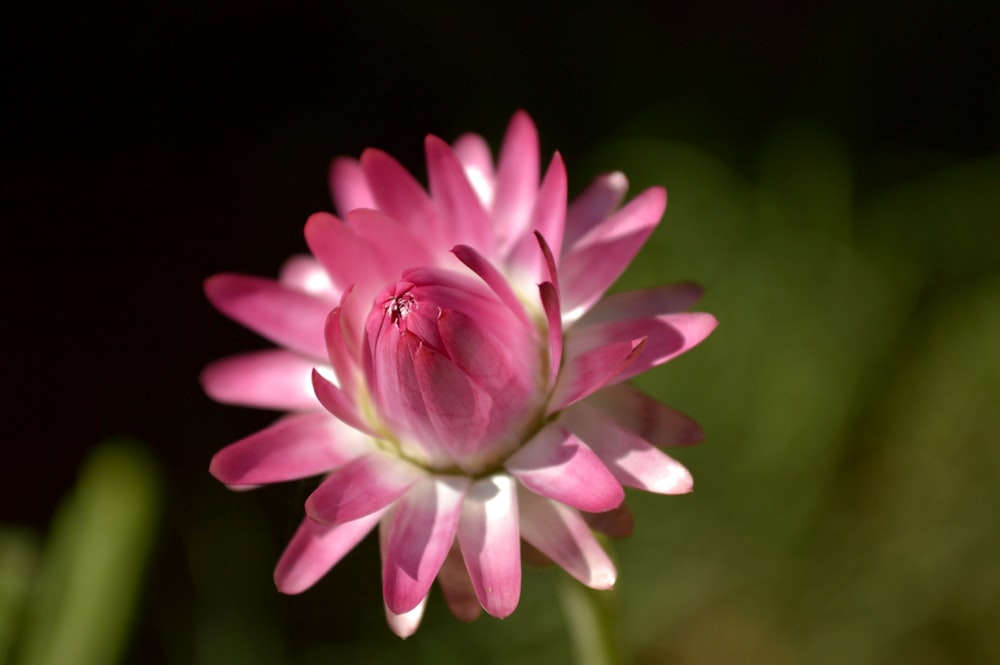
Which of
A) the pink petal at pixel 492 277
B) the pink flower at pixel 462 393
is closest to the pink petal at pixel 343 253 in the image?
the pink flower at pixel 462 393

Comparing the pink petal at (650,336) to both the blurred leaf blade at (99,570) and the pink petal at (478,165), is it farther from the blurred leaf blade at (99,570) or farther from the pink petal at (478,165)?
the blurred leaf blade at (99,570)

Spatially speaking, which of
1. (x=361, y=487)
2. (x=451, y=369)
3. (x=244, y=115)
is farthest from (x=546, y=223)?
(x=244, y=115)

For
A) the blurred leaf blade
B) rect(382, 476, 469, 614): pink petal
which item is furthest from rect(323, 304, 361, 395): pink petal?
the blurred leaf blade

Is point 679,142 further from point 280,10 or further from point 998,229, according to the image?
point 280,10

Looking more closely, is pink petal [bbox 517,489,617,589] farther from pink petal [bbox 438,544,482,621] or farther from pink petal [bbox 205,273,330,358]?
pink petal [bbox 205,273,330,358]

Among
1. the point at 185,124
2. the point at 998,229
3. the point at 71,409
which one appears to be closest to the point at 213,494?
the point at 71,409

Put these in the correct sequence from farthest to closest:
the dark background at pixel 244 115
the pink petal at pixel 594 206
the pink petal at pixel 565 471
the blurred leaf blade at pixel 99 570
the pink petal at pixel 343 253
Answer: the dark background at pixel 244 115
the blurred leaf blade at pixel 99 570
the pink petal at pixel 594 206
the pink petal at pixel 343 253
the pink petal at pixel 565 471

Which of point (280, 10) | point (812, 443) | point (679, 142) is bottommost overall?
point (812, 443)

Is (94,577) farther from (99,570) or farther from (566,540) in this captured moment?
(566,540)
